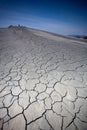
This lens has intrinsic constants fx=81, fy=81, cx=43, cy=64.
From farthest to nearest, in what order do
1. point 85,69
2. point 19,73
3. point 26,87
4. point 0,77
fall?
point 85,69, point 19,73, point 0,77, point 26,87

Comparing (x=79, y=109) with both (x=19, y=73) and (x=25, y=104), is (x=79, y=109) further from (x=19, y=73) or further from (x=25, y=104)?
(x=19, y=73)

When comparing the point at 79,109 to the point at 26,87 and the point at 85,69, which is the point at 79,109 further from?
the point at 85,69

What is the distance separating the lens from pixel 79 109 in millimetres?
1300

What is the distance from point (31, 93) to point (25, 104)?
25cm

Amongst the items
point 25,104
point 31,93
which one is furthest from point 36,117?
point 31,93

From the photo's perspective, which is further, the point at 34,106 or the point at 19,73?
the point at 19,73

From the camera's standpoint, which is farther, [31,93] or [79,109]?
[31,93]

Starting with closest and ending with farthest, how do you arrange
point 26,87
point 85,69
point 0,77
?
1. point 26,87
2. point 0,77
3. point 85,69

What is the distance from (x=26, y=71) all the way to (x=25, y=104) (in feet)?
3.44

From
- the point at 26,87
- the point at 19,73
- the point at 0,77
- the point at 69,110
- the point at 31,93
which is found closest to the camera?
the point at 69,110

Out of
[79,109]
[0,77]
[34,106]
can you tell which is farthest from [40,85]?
[0,77]

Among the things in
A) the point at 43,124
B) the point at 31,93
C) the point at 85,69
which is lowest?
the point at 43,124

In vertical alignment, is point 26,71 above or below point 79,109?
above

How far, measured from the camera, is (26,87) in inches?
67.7
